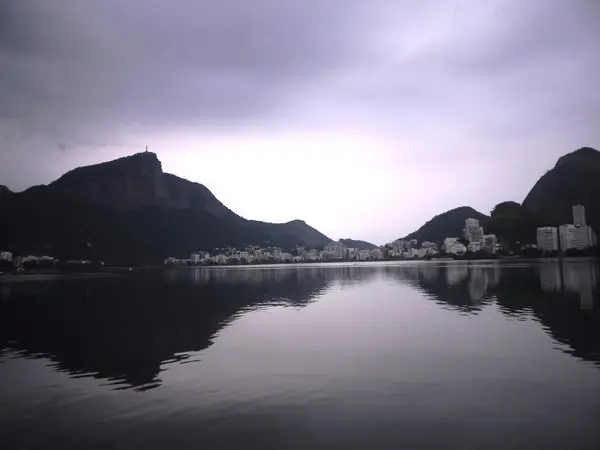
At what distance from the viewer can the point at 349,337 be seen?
65.7 feet

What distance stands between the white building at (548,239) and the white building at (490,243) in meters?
22.8

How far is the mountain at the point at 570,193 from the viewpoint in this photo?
167m

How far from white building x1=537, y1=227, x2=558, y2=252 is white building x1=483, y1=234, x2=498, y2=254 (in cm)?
2283

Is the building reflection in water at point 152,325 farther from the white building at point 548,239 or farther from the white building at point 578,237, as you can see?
the white building at point 548,239

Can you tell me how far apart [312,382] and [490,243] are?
183758mm

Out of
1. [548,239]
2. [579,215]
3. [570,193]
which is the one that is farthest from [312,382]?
[570,193]

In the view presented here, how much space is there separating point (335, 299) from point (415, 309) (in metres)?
10.3

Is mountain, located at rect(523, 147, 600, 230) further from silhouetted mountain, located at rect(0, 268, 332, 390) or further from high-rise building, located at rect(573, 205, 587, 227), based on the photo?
silhouetted mountain, located at rect(0, 268, 332, 390)

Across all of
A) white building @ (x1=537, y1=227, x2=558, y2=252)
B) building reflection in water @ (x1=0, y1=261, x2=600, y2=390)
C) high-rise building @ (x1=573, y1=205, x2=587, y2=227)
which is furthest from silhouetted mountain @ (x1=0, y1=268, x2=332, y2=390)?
high-rise building @ (x1=573, y1=205, x2=587, y2=227)

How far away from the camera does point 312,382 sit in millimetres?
12938

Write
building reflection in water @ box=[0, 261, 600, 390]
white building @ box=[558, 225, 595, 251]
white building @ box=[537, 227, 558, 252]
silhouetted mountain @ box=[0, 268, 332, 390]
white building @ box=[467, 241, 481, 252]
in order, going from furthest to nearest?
white building @ box=[467, 241, 481, 252], white building @ box=[537, 227, 558, 252], white building @ box=[558, 225, 595, 251], building reflection in water @ box=[0, 261, 600, 390], silhouetted mountain @ box=[0, 268, 332, 390]

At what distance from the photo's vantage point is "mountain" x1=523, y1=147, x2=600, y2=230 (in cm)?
16712

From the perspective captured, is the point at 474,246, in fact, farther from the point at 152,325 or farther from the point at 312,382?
the point at 312,382

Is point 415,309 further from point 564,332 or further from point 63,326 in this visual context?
point 63,326
